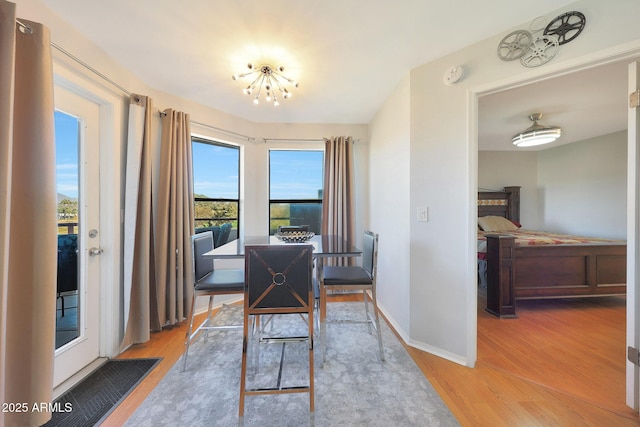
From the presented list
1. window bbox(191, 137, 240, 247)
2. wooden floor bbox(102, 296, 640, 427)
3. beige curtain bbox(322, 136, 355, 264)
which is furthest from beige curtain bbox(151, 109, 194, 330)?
beige curtain bbox(322, 136, 355, 264)

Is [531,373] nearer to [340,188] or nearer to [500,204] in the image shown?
[340,188]

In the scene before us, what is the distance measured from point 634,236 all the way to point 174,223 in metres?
3.47

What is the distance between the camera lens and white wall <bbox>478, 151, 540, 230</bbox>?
466 centimetres

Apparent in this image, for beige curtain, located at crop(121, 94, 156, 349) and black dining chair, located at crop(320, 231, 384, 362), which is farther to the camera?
beige curtain, located at crop(121, 94, 156, 349)

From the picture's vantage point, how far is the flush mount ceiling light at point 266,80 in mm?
1963

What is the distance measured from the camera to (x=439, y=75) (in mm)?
1860

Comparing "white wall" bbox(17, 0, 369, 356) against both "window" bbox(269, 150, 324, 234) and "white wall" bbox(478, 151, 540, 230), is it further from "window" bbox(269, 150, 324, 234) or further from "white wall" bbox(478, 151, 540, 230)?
"white wall" bbox(478, 151, 540, 230)

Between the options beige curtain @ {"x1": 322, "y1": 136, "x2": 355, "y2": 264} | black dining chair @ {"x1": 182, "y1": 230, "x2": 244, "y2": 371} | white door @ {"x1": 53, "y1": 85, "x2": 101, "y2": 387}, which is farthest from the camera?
beige curtain @ {"x1": 322, "y1": 136, "x2": 355, "y2": 264}

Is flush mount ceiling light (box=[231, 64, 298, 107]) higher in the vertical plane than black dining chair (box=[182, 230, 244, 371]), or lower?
higher

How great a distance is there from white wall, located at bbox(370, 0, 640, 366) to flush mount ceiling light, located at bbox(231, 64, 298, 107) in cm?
119

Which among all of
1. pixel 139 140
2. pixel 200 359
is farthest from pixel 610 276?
pixel 139 140

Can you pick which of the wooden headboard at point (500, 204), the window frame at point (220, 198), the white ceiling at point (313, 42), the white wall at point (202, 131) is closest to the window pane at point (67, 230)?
the white wall at point (202, 131)

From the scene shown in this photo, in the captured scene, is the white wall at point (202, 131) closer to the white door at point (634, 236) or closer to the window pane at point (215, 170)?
the window pane at point (215, 170)

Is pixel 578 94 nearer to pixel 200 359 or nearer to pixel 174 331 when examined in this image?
pixel 200 359
